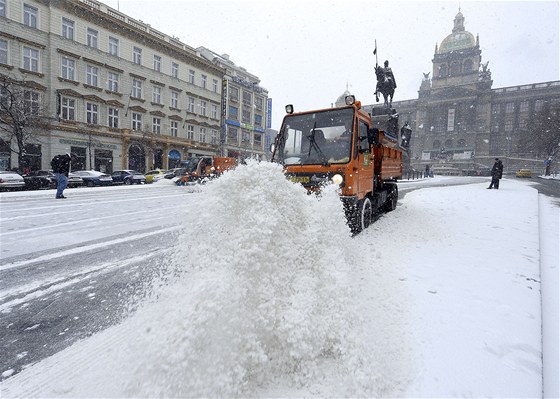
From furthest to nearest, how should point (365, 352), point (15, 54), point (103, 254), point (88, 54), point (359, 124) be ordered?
point (88, 54), point (15, 54), point (359, 124), point (103, 254), point (365, 352)

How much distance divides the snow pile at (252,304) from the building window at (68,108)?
32.1 m

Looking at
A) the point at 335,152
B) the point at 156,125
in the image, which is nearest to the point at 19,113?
the point at 156,125

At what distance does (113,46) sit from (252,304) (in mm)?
38443

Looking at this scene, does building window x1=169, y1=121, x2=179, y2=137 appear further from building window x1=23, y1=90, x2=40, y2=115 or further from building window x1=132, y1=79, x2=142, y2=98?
building window x1=23, y1=90, x2=40, y2=115

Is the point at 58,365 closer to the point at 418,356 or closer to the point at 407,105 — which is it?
the point at 418,356

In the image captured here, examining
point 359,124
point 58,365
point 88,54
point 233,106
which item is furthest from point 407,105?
point 58,365

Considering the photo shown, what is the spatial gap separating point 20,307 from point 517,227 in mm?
8482

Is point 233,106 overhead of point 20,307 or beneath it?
overhead

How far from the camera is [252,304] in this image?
2.03m

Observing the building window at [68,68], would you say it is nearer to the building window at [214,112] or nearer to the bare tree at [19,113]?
the bare tree at [19,113]

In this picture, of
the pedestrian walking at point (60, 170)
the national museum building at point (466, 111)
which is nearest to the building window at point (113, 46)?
the pedestrian walking at point (60, 170)

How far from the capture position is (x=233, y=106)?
50000 mm

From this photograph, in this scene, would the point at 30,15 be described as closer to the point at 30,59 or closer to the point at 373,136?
the point at 30,59

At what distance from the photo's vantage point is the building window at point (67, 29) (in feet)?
91.6
